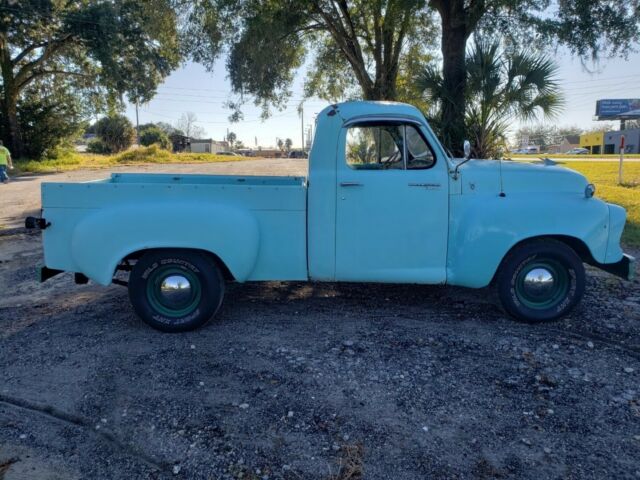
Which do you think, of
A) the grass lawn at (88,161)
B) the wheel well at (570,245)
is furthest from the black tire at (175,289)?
the grass lawn at (88,161)

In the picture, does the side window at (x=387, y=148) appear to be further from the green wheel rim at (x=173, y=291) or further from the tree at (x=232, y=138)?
→ the tree at (x=232, y=138)

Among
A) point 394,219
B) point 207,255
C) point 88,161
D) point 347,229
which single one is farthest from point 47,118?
point 394,219

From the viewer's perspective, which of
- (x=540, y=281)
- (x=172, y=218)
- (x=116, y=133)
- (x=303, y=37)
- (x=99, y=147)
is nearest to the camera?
(x=172, y=218)

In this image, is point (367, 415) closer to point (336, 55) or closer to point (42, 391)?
point (42, 391)

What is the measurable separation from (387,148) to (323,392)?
104 inches

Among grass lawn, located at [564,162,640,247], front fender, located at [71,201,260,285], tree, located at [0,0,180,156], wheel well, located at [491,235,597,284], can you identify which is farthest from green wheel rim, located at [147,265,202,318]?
tree, located at [0,0,180,156]

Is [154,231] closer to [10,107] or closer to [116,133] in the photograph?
[10,107]

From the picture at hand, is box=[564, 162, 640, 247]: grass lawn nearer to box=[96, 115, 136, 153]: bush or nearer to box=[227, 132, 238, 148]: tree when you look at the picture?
box=[96, 115, 136, 153]: bush

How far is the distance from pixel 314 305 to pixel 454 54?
305 inches

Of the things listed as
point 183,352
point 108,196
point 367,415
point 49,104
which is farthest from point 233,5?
point 49,104

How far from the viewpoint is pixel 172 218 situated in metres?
4.45

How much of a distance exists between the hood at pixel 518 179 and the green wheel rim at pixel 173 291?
9.08ft

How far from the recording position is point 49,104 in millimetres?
32938

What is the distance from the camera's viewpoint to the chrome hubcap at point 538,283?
4.79 meters
